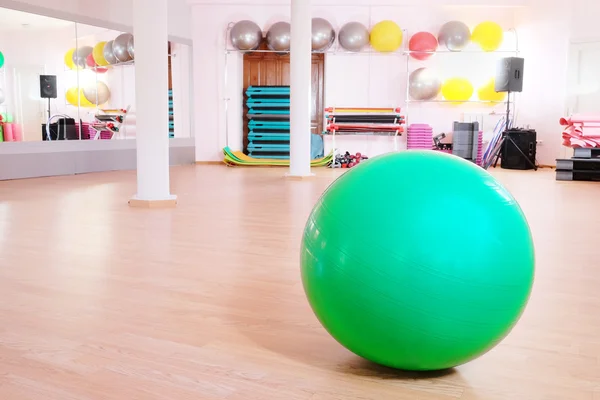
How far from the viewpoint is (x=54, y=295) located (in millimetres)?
2506

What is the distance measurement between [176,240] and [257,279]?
1.11 m

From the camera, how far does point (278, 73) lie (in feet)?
37.3

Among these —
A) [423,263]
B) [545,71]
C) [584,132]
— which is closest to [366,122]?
[584,132]

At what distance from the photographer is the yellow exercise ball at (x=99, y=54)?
932cm

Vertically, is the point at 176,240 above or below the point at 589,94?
below

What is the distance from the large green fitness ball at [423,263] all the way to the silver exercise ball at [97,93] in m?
8.57

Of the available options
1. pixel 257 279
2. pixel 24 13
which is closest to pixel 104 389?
pixel 257 279

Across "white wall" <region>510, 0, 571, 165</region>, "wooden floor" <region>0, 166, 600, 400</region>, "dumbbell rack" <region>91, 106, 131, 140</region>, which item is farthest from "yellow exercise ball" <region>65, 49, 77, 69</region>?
"white wall" <region>510, 0, 571, 165</region>

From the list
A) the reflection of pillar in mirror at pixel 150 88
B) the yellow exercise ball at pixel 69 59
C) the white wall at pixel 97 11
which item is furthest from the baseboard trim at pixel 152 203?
the yellow exercise ball at pixel 69 59

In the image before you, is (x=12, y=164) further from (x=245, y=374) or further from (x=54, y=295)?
(x=245, y=374)

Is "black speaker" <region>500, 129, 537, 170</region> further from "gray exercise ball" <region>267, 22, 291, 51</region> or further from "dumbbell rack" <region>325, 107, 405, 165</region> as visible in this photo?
"gray exercise ball" <region>267, 22, 291, 51</region>

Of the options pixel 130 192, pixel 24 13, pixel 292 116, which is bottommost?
pixel 130 192

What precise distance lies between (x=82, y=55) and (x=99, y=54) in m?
0.33

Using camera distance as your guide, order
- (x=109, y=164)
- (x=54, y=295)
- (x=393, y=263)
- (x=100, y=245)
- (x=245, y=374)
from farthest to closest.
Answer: (x=109, y=164) → (x=100, y=245) → (x=54, y=295) → (x=245, y=374) → (x=393, y=263)
